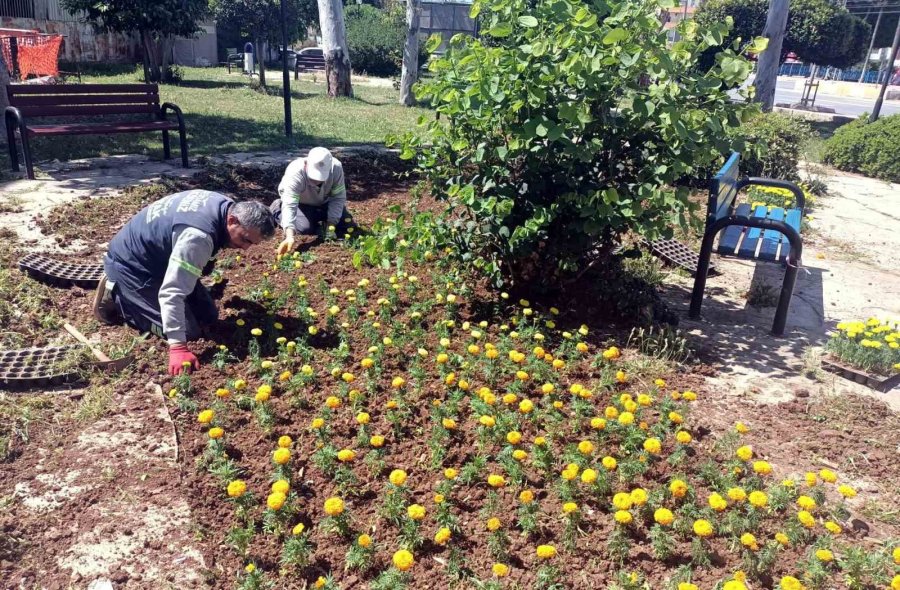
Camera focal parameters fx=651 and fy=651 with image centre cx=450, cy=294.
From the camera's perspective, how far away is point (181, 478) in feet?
9.00

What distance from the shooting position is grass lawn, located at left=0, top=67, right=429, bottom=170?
9.09 m

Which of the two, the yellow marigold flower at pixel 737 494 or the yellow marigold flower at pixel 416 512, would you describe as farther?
the yellow marigold flower at pixel 737 494

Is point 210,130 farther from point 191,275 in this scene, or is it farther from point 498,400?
point 498,400

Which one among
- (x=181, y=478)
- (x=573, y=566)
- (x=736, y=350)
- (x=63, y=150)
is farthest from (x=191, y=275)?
(x=63, y=150)

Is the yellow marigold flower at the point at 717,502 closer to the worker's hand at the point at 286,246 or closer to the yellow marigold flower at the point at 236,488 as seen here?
the yellow marigold flower at the point at 236,488

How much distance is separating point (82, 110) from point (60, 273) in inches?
154

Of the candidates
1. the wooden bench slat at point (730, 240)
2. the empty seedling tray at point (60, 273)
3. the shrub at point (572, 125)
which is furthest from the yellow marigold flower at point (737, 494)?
the empty seedling tray at point (60, 273)

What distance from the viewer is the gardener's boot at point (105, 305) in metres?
3.94

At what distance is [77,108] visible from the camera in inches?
295

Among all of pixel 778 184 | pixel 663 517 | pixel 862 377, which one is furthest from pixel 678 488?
pixel 778 184

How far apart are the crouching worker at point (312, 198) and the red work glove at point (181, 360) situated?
4.83 feet

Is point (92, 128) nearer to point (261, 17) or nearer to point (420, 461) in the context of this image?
point (420, 461)

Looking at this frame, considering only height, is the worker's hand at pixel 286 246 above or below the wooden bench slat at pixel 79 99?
below

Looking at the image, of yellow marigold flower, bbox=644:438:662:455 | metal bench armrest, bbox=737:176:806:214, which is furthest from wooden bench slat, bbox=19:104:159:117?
yellow marigold flower, bbox=644:438:662:455
